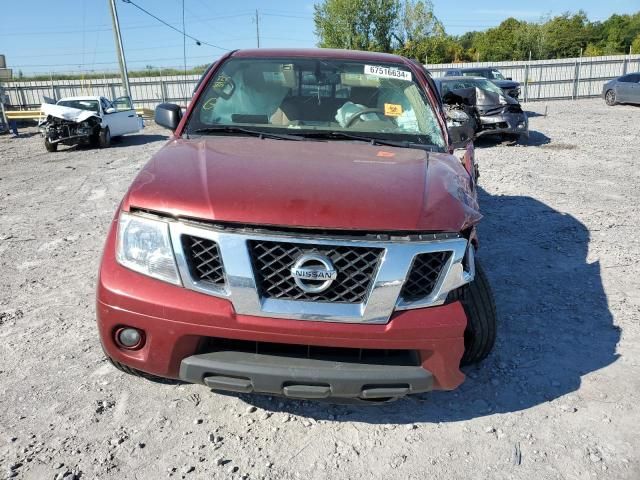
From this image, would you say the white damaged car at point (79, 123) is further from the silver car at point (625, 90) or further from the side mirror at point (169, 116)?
the silver car at point (625, 90)

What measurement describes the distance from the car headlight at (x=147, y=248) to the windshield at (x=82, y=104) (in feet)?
44.9

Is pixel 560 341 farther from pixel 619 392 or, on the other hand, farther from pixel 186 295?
pixel 186 295

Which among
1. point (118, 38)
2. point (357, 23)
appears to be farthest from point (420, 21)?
point (118, 38)

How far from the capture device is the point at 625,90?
2177 centimetres

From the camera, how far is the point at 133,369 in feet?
7.88

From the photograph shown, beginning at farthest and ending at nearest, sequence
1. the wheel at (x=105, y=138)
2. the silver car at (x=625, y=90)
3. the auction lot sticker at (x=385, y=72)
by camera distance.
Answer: the silver car at (x=625, y=90), the wheel at (x=105, y=138), the auction lot sticker at (x=385, y=72)

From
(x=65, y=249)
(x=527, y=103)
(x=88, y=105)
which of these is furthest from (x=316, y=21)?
(x=65, y=249)

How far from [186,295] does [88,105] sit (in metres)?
14.3

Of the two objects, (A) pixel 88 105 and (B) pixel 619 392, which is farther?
(A) pixel 88 105

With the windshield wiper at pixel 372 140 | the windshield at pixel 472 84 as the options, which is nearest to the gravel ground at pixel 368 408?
the windshield wiper at pixel 372 140

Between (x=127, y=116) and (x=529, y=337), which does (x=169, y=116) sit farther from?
(x=127, y=116)

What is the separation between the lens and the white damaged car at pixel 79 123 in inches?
533

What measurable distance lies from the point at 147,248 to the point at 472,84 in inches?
474

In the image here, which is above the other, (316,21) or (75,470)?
(316,21)
